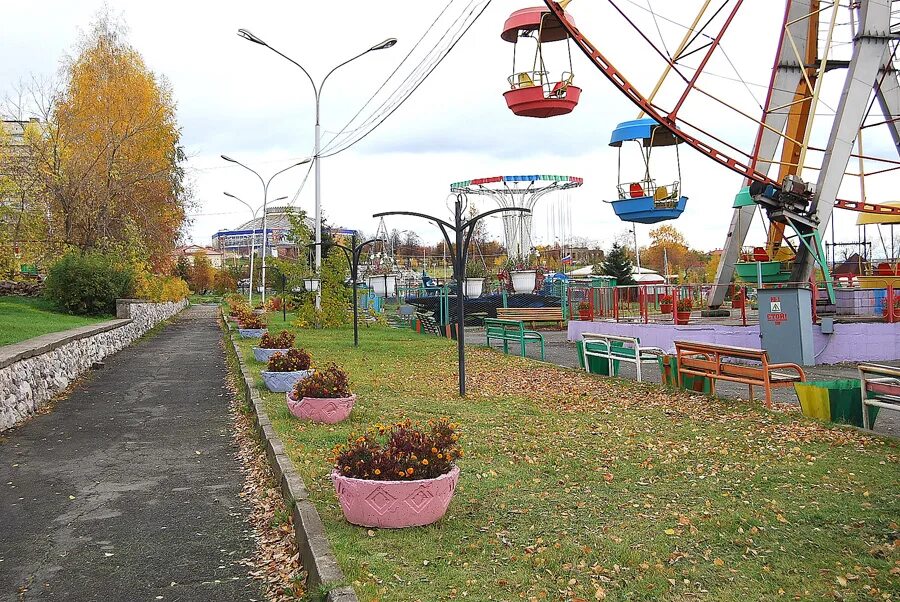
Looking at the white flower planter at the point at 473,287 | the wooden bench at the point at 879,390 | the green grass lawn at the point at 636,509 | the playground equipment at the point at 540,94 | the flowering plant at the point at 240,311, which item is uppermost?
the playground equipment at the point at 540,94

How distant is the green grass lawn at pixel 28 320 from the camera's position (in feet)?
52.7

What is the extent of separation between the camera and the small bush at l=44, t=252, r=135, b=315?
2634cm

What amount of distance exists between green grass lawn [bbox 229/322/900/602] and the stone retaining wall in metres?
3.93

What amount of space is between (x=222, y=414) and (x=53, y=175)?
19.3m

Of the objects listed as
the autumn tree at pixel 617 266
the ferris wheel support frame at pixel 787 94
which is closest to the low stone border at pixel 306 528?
the ferris wheel support frame at pixel 787 94

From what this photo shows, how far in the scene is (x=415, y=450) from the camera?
591cm

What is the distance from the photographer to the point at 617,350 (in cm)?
1545

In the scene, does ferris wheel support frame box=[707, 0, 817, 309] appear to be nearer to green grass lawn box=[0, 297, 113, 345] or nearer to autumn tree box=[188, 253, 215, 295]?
green grass lawn box=[0, 297, 113, 345]

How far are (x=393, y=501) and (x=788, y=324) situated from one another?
1569cm

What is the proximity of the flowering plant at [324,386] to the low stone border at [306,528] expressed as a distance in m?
0.73

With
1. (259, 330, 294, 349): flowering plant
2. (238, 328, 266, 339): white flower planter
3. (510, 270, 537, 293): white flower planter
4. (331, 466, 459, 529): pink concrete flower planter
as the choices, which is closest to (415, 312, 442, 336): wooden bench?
(238, 328, 266, 339): white flower planter

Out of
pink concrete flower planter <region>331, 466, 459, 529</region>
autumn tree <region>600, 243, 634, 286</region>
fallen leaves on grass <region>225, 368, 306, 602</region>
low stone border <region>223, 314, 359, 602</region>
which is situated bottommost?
fallen leaves on grass <region>225, 368, 306, 602</region>

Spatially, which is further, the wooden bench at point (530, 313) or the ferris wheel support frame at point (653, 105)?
the wooden bench at point (530, 313)

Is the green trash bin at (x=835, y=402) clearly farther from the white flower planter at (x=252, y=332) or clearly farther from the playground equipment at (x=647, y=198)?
the white flower planter at (x=252, y=332)
